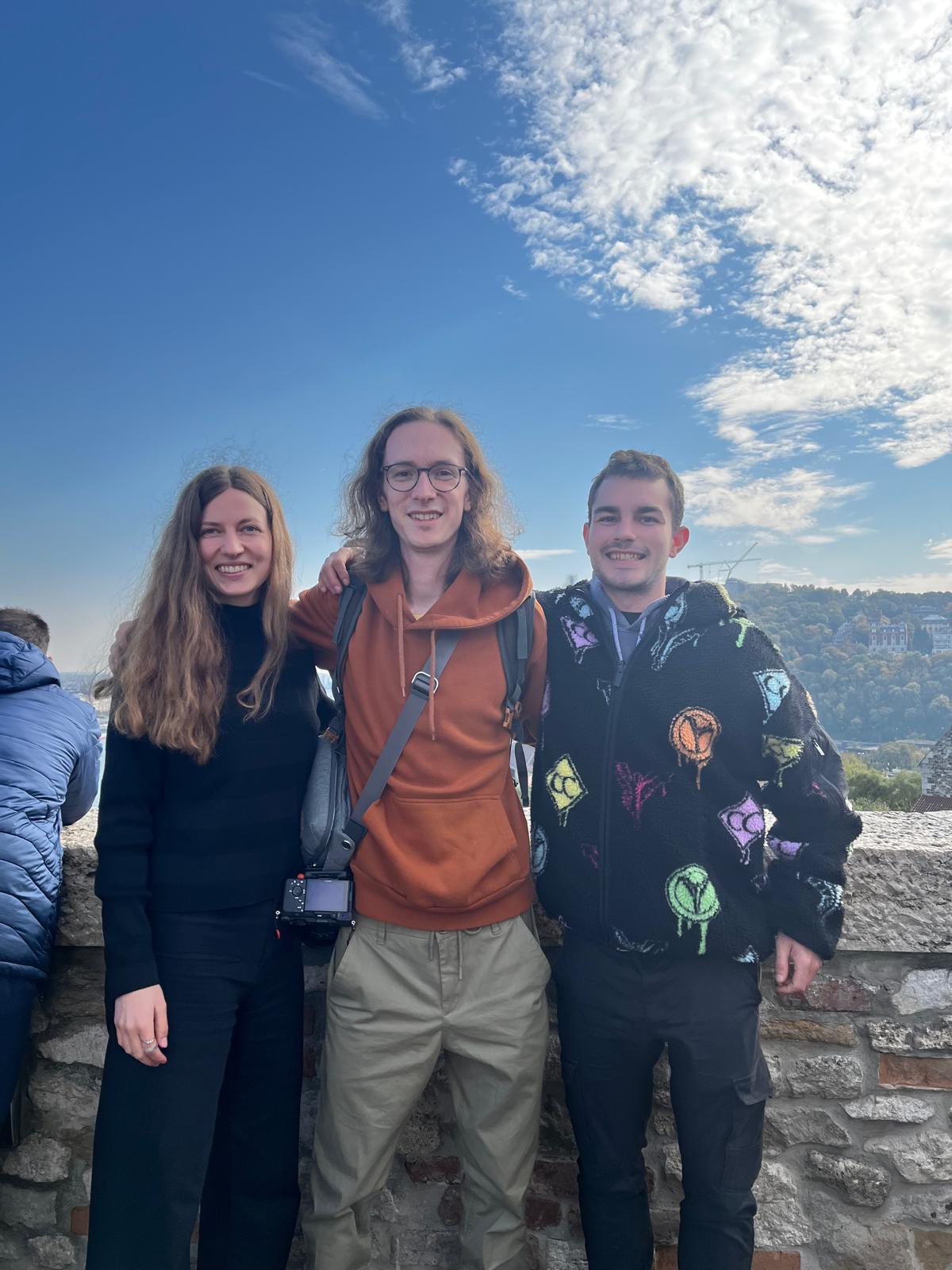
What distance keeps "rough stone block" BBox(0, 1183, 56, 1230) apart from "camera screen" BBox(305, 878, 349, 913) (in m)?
1.27

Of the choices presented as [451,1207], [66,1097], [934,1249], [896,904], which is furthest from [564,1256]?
[66,1097]

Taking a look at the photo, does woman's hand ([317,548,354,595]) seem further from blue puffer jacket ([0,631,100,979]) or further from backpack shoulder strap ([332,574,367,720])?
blue puffer jacket ([0,631,100,979])

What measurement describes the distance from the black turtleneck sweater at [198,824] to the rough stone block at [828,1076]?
142 centimetres

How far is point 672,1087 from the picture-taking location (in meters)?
1.79

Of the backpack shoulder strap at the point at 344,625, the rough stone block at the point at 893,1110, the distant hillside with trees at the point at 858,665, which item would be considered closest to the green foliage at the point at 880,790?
the distant hillside with trees at the point at 858,665

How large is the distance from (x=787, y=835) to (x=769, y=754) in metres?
0.19

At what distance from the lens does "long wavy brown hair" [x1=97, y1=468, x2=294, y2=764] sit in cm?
175

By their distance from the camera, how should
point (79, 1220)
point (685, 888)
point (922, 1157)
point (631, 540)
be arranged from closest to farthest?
point (685, 888) → point (631, 540) → point (922, 1157) → point (79, 1220)

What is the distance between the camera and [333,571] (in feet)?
6.91

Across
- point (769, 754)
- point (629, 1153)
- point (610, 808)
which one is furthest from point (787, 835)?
point (629, 1153)

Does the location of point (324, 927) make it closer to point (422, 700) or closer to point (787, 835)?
point (422, 700)

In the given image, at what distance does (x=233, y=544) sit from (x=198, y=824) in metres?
0.66

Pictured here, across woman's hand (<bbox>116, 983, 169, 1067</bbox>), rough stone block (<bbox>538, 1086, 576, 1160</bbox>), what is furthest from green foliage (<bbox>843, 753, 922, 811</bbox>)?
woman's hand (<bbox>116, 983, 169, 1067</bbox>)

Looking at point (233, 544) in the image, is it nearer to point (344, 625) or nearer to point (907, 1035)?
point (344, 625)
